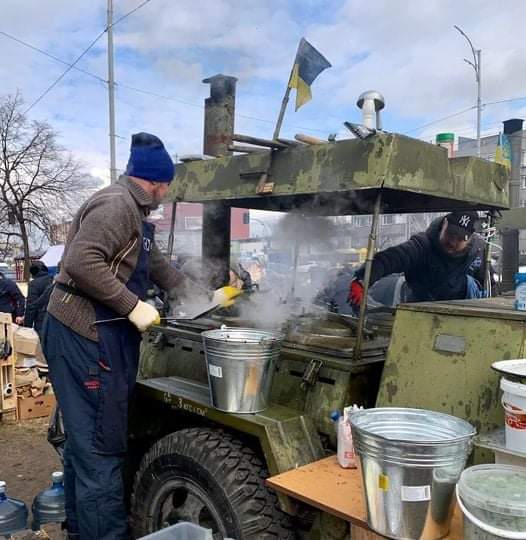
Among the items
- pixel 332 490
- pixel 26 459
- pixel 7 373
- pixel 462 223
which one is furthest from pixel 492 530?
pixel 7 373

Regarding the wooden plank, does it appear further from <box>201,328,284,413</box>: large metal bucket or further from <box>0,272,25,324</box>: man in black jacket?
<box>0,272,25,324</box>: man in black jacket

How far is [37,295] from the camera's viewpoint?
7887mm

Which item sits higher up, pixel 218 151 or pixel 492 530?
pixel 218 151

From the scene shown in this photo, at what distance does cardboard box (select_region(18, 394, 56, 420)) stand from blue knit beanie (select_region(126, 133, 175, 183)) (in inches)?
190

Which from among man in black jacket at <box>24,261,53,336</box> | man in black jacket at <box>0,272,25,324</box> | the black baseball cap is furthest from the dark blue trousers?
man in black jacket at <box>0,272,25,324</box>

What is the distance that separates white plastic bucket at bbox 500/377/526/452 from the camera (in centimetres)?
179

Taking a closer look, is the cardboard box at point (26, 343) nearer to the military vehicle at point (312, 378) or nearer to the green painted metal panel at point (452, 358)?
the military vehicle at point (312, 378)

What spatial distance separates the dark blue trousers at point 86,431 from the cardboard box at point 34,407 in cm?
438

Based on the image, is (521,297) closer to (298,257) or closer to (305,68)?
(305,68)

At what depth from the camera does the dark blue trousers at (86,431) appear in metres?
2.75

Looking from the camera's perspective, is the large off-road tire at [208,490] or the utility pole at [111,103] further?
the utility pole at [111,103]

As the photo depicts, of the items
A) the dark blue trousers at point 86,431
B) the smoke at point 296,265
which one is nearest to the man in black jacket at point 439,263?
the smoke at point 296,265

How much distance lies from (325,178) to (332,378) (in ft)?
3.15

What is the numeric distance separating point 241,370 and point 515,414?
3.80 ft
